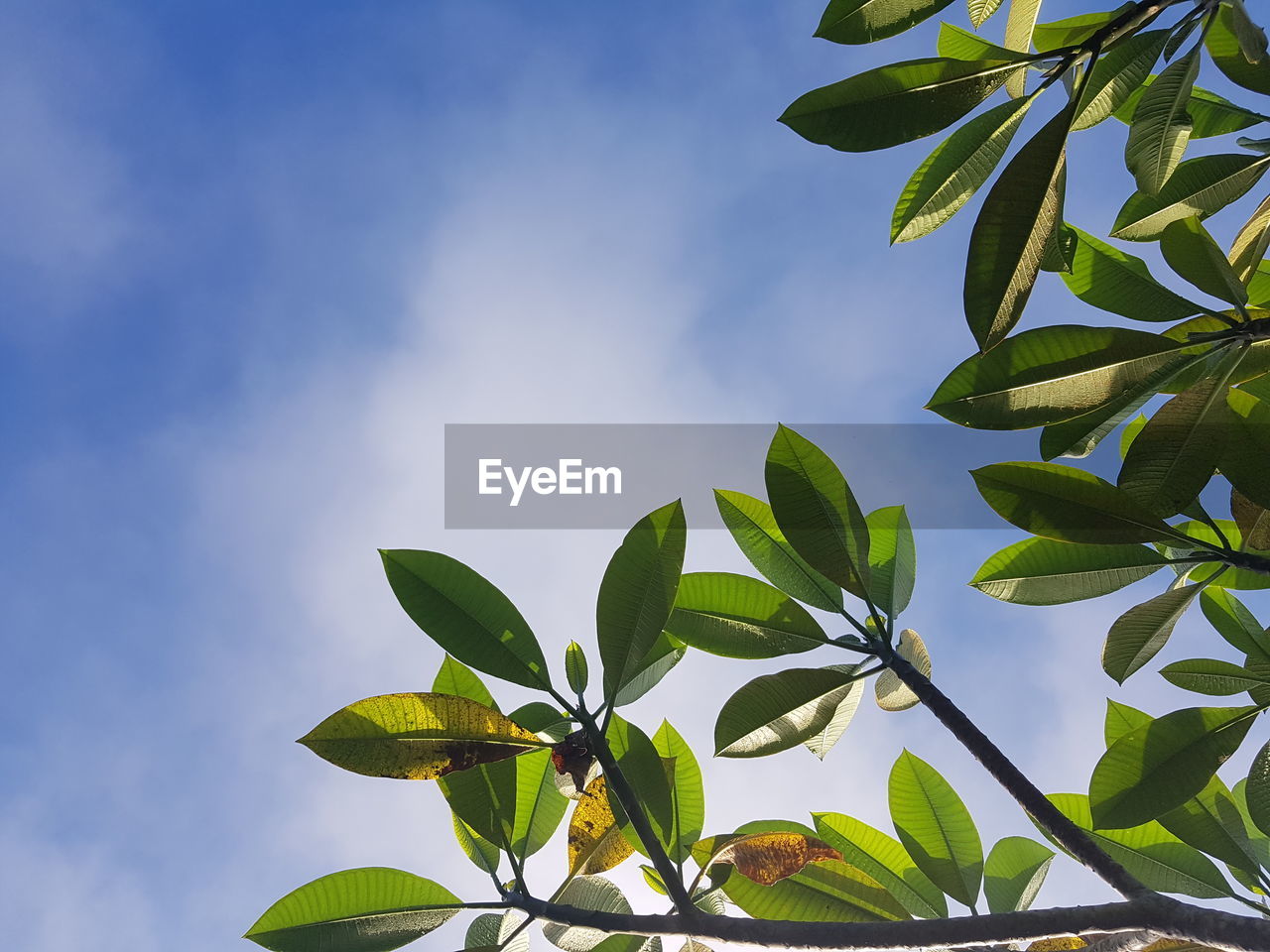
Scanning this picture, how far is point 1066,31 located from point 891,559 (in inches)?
49.3

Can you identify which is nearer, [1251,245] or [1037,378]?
[1037,378]

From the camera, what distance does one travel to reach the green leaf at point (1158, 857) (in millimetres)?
1798

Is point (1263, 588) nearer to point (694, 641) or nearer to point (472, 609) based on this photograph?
point (694, 641)

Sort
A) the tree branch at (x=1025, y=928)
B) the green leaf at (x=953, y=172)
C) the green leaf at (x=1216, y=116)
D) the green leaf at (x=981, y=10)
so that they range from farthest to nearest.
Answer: the green leaf at (x=1216, y=116) → the green leaf at (x=981, y=10) → the green leaf at (x=953, y=172) → the tree branch at (x=1025, y=928)

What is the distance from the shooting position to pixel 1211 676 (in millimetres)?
1658

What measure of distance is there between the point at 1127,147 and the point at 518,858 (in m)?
1.75

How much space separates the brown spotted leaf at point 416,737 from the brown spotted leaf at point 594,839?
0.35m

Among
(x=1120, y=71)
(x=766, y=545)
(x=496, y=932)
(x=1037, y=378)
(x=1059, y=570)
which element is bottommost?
(x=496, y=932)

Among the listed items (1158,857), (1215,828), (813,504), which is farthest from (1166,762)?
(813,504)

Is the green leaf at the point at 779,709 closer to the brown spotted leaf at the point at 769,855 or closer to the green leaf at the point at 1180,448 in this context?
the brown spotted leaf at the point at 769,855

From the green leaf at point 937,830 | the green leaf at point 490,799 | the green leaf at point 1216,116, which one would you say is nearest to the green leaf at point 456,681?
the green leaf at point 490,799

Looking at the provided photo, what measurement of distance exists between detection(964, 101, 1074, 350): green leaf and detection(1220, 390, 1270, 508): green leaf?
430 millimetres

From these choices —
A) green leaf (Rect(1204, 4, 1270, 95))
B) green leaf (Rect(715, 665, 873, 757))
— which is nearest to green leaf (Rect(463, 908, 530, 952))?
green leaf (Rect(715, 665, 873, 757))

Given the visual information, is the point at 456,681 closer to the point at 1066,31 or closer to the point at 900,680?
the point at 900,680
